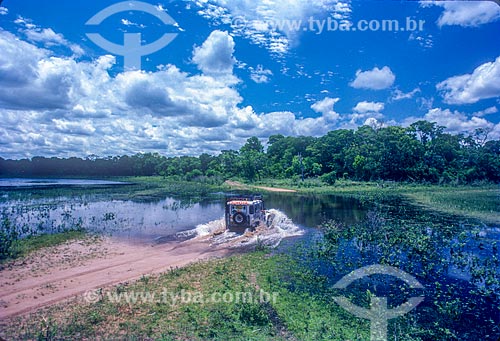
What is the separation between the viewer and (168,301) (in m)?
8.26

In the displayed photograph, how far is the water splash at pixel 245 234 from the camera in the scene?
1455 cm

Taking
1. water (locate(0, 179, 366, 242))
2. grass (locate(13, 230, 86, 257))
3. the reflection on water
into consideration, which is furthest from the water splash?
grass (locate(13, 230, 86, 257))

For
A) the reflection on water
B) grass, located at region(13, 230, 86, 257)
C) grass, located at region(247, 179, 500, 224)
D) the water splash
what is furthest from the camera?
grass, located at region(247, 179, 500, 224)

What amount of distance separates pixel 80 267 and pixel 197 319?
6.19 m

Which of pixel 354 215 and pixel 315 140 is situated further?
pixel 315 140

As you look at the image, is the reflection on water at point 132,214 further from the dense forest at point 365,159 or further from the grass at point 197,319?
the dense forest at point 365,159

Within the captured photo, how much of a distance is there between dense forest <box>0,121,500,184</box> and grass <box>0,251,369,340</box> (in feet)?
125

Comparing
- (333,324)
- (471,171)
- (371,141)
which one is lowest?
(333,324)

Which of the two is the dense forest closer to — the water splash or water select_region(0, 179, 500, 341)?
water select_region(0, 179, 500, 341)

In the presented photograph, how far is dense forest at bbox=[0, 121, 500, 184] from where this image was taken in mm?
41188

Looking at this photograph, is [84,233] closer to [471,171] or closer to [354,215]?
[354,215]

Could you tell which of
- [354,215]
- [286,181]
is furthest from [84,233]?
[286,181]

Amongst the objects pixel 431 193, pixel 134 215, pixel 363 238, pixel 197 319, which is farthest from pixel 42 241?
pixel 431 193

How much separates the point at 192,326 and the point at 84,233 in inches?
483
